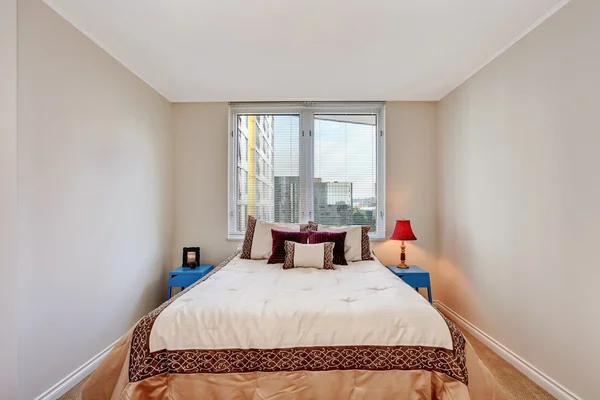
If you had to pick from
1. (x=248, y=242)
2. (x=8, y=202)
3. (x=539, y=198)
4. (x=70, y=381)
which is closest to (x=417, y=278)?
(x=539, y=198)

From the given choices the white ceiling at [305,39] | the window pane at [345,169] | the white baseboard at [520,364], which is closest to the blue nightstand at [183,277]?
the window pane at [345,169]

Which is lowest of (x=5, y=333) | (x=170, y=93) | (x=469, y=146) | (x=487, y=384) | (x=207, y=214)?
(x=487, y=384)

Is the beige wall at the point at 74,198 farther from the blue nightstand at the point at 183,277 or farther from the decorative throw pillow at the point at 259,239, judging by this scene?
the decorative throw pillow at the point at 259,239

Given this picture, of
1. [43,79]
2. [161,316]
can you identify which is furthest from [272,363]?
[43,79]

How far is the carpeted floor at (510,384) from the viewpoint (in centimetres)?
187

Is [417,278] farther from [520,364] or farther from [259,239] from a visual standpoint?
[259,239]

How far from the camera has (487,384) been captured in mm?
1456

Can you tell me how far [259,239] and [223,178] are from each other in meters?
1.11

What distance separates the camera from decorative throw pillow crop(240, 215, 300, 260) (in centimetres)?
296

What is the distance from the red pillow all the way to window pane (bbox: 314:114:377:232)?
0.80m

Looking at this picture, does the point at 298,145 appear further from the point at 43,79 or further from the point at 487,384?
the point at 487,384

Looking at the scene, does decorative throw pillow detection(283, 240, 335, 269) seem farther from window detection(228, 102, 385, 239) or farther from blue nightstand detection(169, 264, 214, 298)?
blue nightstand detection(169, 264, 214, 298)

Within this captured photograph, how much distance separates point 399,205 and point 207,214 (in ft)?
8.13

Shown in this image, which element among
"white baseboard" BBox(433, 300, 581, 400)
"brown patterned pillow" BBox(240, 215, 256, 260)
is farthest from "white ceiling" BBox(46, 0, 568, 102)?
"white baseboard" BBox(433, 300, 581, 400)
